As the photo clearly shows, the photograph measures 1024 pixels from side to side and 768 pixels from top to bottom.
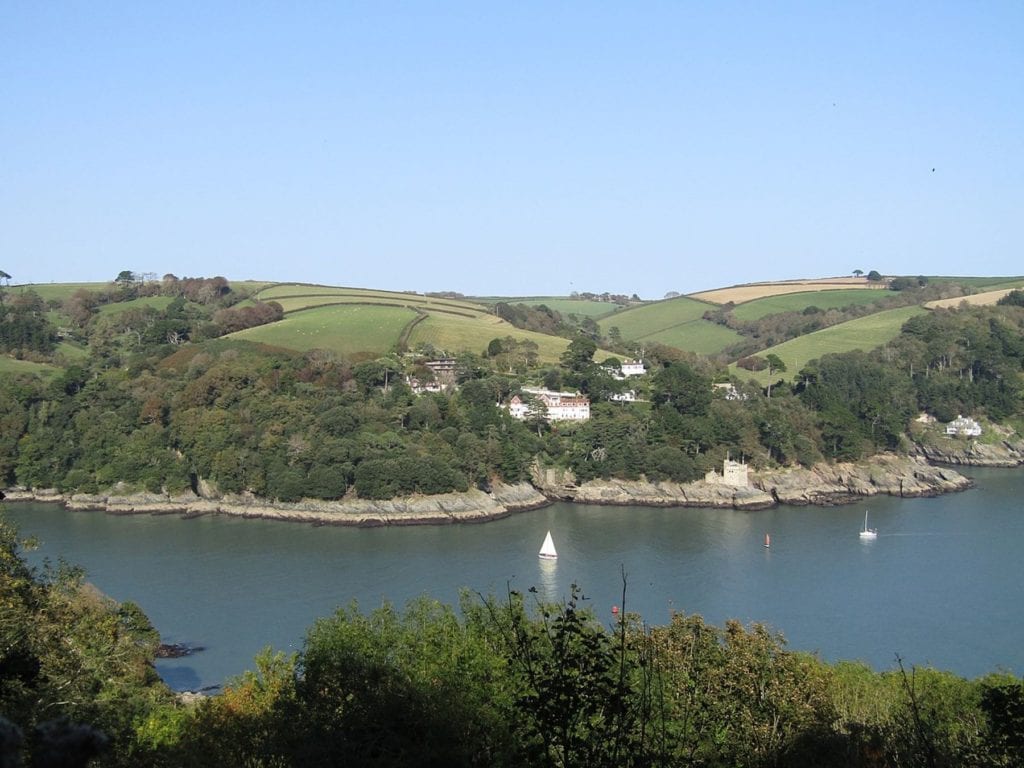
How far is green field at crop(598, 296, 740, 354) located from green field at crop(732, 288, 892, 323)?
248cm

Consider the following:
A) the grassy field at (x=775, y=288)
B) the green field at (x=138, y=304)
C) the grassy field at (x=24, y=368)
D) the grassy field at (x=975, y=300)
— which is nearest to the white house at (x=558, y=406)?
the grassy field at (x=24, y=368)

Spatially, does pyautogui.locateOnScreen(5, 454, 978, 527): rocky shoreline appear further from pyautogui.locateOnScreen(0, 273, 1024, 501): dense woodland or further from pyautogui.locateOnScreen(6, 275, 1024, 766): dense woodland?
pyautogui.locateOnScreen(6, 275, 1024, 766): dense woodland

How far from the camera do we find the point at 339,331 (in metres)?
51.9

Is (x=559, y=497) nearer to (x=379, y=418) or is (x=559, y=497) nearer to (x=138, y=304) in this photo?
(x=379, y=418)

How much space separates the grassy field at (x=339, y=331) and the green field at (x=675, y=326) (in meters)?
18.6

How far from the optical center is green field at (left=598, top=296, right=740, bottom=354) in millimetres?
70312

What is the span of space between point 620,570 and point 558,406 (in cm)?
1812

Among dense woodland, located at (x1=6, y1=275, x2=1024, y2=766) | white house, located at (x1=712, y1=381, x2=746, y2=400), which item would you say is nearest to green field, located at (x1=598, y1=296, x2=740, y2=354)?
dense woodland, located at (x1=6, y1=275, x2=1024, y2=766)

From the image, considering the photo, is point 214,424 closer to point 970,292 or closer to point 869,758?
point 869,758

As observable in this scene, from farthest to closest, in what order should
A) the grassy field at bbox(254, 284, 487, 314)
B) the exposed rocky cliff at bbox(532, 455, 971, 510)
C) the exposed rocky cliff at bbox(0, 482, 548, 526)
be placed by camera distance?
1. the grassy field at bbox(254, 284, 487, 314)
2. the exposed rocky cliff at bbox(532, 455, 971, 510)
3. the exposed rocky cliff at bbox(0, 482, 548, 526)

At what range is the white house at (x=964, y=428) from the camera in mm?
50125

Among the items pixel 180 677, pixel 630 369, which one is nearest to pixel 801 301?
pixel 630 369

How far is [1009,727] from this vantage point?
625 cm

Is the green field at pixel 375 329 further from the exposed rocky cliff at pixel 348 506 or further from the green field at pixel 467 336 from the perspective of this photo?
the exposed rocky cliff at pixel 348 506
